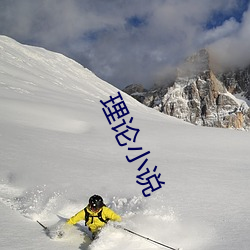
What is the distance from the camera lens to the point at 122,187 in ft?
27.2

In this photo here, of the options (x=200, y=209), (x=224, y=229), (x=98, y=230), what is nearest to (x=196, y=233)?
(x=224, y=229)

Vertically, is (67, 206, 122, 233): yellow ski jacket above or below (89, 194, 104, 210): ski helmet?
below

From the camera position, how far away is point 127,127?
18141mm

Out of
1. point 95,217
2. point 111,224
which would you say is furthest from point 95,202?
point 111,224

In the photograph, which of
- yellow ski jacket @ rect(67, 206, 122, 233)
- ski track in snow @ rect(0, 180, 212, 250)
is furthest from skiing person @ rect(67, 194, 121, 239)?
ski track in snow @ rect(0, 180, 212, 250)

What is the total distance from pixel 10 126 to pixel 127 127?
21.8ft

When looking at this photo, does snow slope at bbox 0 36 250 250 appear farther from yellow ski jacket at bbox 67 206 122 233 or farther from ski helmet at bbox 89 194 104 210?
ski helmet at bbox 89 194 104 210

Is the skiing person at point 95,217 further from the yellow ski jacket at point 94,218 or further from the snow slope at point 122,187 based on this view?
the snow slope at point 122,187

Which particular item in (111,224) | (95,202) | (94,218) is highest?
(95,202)

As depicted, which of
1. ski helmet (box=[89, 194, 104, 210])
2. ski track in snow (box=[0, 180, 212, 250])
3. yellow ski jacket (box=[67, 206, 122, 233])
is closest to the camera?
ski track in snow (box=[0, 180, 212, 250])

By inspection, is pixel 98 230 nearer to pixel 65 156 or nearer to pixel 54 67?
pixel 65 156

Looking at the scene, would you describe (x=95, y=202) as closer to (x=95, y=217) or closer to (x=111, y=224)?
(x=95, y=217)

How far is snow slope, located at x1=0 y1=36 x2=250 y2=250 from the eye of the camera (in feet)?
18.7

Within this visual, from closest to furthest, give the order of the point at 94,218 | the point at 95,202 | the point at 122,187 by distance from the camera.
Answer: the point at 95,202, the point at 94,218, the point at 122,187
